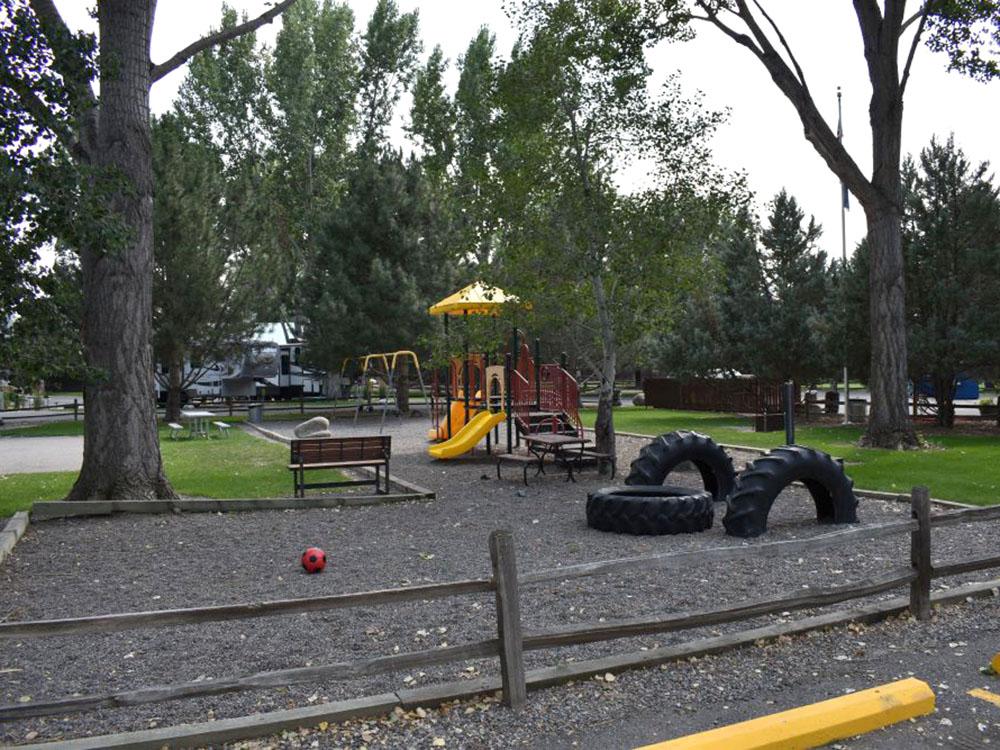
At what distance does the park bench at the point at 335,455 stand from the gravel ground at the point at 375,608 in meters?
0.95

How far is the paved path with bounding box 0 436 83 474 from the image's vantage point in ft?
55.3

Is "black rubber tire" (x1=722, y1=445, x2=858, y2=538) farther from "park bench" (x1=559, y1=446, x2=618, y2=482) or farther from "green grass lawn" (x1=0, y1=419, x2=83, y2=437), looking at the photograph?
"green grass lawn" (x1=0, y1=419, x2=83, y2=437)

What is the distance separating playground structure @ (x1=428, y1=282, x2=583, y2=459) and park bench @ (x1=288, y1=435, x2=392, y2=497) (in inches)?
179

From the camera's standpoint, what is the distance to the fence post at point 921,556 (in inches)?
233

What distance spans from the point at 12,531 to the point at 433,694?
6.99 metres

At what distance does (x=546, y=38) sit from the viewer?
46.1 feet

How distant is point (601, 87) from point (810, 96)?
269 inches

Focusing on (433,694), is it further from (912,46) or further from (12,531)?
(912,46)

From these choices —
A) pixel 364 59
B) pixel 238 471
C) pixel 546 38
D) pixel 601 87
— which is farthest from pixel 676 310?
pixel 364 59

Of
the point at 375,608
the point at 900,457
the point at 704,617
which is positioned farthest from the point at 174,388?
the point at 704,617

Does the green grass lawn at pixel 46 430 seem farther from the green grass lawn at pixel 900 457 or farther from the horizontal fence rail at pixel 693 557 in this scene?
the horizontal fence rail at pixel 693 557

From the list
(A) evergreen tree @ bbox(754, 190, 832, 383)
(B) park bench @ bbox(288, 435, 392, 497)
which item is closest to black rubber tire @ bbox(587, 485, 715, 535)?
(B) park bench @ bbox(288, 435, 392, 497)

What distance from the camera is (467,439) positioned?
17.6m

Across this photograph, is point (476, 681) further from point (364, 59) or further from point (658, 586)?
point (364, 59)
